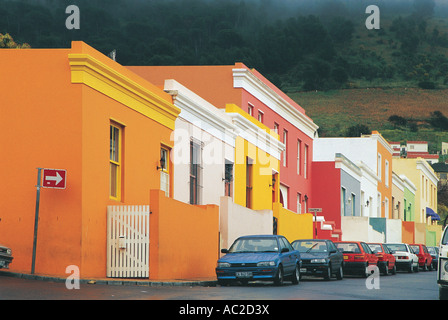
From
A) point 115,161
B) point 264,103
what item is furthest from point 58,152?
point 264,103

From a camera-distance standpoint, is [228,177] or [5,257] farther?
[228,177]

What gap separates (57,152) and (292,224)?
66.3 feet

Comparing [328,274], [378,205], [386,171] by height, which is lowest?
[328,274]

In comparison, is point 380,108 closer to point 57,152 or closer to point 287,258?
point 287,258

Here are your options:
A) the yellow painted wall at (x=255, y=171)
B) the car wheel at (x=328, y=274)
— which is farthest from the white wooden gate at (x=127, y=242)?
the yellow painted wall at (x=255, y=171)

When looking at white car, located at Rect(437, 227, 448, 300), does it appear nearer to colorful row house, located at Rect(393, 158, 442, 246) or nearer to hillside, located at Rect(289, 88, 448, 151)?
colorful row house, located at Rect(393, 158, 442, 246)

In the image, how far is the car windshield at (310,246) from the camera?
27.6 metres

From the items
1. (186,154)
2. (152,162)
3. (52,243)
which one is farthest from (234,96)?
(52,243)

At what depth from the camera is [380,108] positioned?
159500 mm

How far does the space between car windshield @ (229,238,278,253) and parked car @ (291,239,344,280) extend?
4.11m

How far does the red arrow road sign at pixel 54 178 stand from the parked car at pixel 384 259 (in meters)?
17.7

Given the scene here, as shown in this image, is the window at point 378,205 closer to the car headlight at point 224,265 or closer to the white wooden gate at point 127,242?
the car headlight at point 224,265

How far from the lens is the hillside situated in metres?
152

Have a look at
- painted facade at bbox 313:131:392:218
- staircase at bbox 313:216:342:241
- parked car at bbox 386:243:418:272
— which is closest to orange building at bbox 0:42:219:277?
parked car at bbox 386:243:418:272
